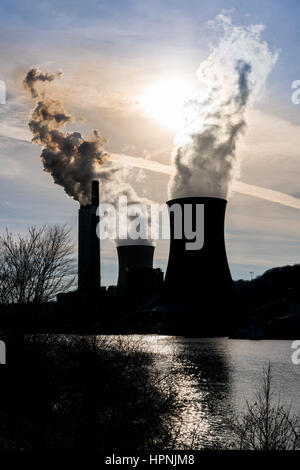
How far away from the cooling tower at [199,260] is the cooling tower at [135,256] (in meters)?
17.1

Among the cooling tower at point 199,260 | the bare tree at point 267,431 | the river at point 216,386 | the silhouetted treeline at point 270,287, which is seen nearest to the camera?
the bare tree at point 267,431

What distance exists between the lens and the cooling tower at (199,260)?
137ft

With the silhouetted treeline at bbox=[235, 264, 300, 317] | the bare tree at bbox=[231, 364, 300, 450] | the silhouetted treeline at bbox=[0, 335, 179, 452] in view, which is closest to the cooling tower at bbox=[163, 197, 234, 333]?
the bare tree at bbox=[231, 364, 300, 450]

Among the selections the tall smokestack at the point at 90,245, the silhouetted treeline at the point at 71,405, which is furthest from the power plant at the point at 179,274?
the silhouetted treeline at the point at 71,405

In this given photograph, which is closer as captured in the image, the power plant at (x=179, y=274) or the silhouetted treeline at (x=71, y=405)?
the silhouetted treeline at (x=71, y=405)

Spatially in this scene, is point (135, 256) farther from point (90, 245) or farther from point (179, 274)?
point (179, 274)

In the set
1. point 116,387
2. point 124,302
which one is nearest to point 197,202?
point 116,387

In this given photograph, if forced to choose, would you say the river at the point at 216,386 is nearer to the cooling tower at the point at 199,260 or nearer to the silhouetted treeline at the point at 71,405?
the silhouetted treeline at the point at 71,405

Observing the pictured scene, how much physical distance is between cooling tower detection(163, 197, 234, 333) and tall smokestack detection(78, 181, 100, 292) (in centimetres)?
736

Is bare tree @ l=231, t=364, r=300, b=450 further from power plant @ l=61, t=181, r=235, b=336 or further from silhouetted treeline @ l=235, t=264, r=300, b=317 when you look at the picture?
silhouetted treeline @ l=235, t=264, r=300, b=317

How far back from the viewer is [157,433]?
31.9 feet

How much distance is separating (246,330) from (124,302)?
21.7 m
